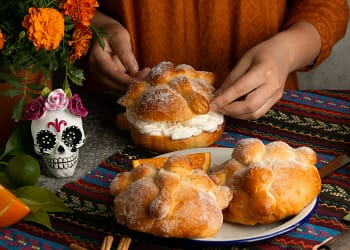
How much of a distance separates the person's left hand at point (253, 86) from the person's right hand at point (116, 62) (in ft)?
0.79

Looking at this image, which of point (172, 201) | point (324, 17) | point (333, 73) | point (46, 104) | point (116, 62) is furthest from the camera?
point (333, 73)

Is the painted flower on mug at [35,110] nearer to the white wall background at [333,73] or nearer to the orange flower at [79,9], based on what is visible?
the orange flower at [79,9]

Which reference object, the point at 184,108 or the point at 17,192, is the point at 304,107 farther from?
the point at 17,192

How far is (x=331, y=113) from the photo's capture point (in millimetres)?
1539

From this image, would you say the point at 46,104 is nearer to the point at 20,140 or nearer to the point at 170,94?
the point at 20,140

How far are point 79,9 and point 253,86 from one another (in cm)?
43

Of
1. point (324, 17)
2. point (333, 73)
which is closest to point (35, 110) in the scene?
point (324, 17)

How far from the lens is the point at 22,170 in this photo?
3.93 ft

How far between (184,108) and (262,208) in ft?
1.28

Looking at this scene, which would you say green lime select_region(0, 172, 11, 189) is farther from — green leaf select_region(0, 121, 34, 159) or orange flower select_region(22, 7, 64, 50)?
orange flower select_region(22, 7, 64, 50)

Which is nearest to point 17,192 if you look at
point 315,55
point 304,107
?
point 304,107

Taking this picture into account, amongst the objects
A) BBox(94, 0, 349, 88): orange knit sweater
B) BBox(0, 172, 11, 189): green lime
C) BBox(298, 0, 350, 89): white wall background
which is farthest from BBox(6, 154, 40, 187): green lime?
BBox(298, 0, 350, 89): white wall background

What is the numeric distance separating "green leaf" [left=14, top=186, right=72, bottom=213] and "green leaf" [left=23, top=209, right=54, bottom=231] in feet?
0.06

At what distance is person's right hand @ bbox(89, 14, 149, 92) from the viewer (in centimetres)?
157
